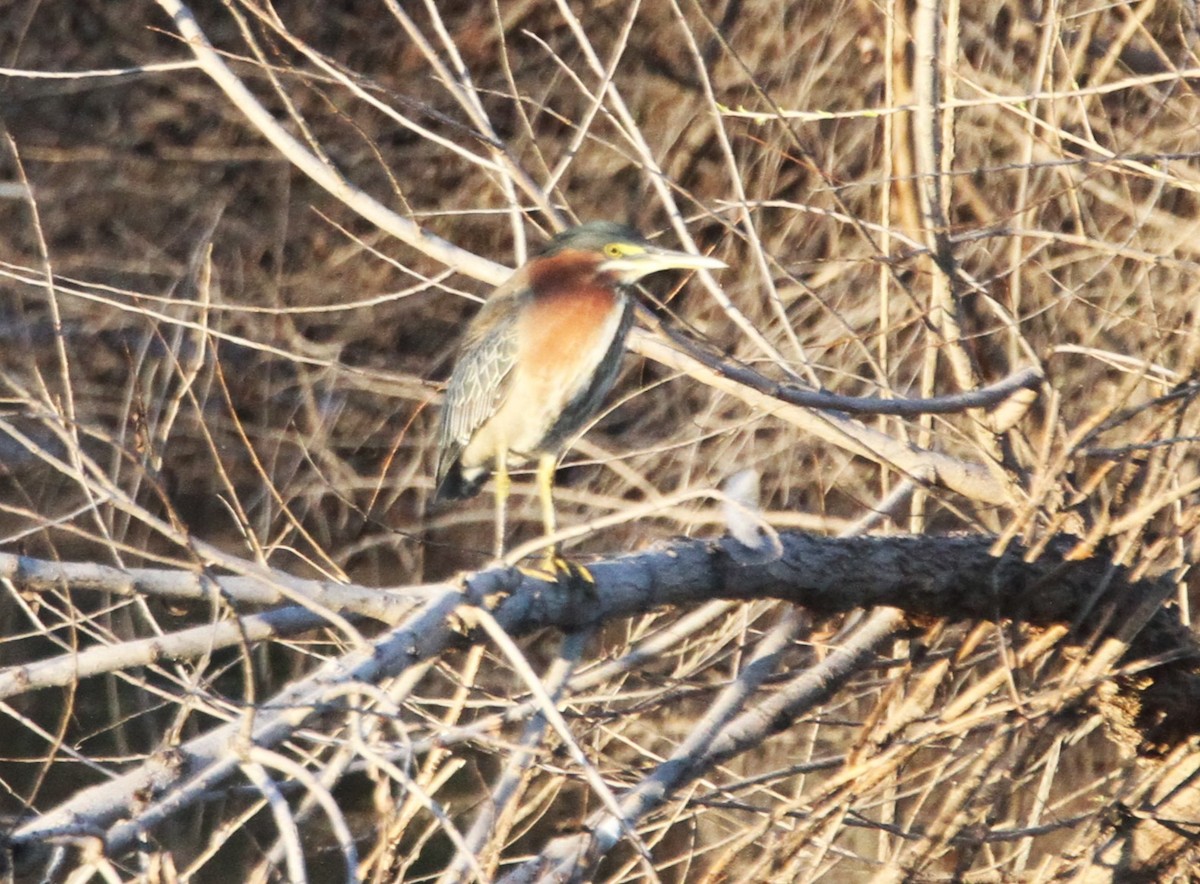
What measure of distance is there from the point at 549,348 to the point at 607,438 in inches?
144

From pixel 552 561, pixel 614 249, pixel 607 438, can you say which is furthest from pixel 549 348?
pixel 607 438

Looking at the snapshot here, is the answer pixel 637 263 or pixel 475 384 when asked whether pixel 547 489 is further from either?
pixel 637 263

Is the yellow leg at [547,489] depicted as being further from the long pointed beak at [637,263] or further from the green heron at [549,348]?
the long pointed beak at [637,263]

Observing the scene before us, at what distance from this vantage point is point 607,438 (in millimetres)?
7430

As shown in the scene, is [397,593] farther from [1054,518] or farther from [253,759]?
[1054,518]

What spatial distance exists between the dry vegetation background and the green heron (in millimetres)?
165

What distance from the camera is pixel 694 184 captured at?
27.5ft

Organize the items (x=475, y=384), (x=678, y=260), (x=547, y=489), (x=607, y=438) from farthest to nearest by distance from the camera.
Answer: (x=607, y=438)
(x=475, y=384)
(x=547, y=489)
(x=678, y=260)

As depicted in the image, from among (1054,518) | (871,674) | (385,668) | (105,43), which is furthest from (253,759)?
(105,43)

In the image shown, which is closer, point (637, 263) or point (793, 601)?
point (793, 601)

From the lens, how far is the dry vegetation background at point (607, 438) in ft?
8.57

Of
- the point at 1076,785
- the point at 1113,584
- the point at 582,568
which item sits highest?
the point at 582,568

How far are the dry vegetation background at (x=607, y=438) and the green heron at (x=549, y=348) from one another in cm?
17

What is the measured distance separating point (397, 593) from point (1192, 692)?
2.08 meters
